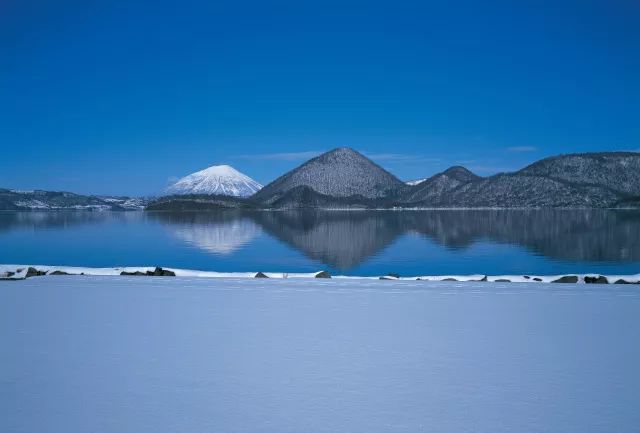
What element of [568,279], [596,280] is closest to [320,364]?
[568,279]

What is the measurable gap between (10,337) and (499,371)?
7.68 m

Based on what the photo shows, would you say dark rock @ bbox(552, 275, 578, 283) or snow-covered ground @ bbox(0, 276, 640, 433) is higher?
snow-covered ground @ bbox(0, 276, 640, 433)

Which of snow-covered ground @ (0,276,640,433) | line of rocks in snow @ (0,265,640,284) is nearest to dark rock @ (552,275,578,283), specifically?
line of rocks in snow @ (0,265,640,284)

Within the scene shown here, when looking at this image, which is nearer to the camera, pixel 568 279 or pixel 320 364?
pixel 320 364

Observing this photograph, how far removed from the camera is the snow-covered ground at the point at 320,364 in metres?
4.93

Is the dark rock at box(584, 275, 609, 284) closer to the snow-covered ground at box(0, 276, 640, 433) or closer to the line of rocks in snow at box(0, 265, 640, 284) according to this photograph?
the line of rocks in snow at box(0, 265, 640, 284)

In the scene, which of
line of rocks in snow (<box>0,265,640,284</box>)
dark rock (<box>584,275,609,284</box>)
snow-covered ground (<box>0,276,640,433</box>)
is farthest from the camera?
line of rocks in snow (<box>0,265,640,284</box>)

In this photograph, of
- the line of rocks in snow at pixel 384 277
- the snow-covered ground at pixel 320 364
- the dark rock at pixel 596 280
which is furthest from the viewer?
the line of rocks in snow at pixel 384 277

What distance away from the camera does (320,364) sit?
21.5 ft

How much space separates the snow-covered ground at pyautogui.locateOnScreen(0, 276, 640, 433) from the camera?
4.93 meters

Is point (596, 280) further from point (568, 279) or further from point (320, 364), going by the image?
point (320, 364)

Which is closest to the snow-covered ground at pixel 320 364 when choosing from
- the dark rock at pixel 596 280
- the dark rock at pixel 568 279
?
the dark rock at pixel 568 279

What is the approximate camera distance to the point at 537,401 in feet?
17.4

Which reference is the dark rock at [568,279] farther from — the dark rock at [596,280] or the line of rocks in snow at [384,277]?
the dark rock at [596,280]
